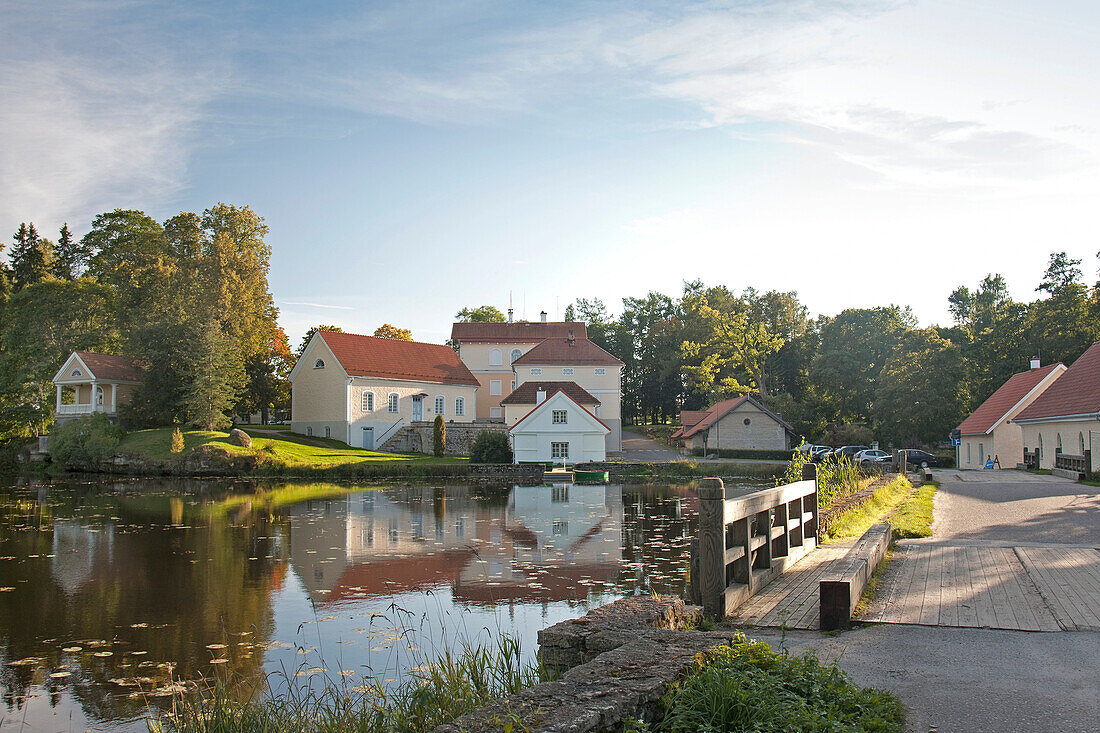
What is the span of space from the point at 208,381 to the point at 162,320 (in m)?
7.09

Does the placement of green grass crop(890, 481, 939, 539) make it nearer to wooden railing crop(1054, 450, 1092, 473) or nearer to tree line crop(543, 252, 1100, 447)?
wooden railing crop(1054, 450, 1092, 473)

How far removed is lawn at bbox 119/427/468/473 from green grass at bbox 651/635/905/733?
38.3 meters

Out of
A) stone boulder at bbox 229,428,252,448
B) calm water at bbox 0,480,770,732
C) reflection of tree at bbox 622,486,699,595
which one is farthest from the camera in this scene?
stone boulder at bbox 229,428,252,448

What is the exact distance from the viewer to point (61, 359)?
54281 mm

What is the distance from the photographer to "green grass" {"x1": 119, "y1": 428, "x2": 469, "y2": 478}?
41.4m

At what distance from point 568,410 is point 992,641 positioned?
132 feet

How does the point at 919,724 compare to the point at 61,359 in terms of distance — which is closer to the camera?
the point at 919,724

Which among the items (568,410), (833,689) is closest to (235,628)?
(833,689)

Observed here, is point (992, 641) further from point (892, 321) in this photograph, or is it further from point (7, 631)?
point (892, 321)

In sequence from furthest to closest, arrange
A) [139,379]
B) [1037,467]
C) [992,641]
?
[139,379] < [1037,467] < [992,641]

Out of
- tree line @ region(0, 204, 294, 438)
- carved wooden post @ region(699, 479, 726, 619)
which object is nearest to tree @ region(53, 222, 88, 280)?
tree line @ region(0, 204, 294, 438)

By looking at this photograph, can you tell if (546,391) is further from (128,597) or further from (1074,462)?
(128,597)

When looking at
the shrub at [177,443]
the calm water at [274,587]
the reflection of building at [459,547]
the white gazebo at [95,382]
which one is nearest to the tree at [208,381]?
the shrub at [177,443]

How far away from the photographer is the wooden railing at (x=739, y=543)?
740cm
